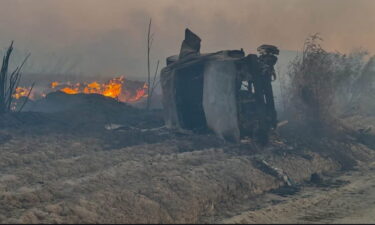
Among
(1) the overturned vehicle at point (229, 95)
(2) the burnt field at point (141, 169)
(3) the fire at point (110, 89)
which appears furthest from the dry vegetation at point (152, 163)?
(3) the fire at point (110, 89)

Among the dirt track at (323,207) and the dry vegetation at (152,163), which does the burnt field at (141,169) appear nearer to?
the dry vegetation at (152,163)

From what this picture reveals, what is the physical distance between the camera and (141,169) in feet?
28.1

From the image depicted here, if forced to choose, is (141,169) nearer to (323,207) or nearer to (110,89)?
(323,207)

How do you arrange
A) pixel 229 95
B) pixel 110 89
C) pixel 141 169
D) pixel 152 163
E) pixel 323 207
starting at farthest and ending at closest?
pixel 110 89
pixel 229 95
pixel 152 163
pixel 141 169
pixel 323 207

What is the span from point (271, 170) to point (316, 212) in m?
2.58

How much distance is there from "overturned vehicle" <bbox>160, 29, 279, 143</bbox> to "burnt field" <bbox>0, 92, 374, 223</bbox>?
0.56m

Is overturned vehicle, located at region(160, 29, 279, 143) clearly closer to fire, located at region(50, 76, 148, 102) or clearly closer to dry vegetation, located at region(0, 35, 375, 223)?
dry vegetation, located at region(0, 35, 375, 223)

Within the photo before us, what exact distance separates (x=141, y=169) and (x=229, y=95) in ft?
14.0

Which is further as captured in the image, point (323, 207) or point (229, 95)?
point (229, 95)

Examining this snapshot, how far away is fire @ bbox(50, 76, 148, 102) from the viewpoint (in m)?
26.6

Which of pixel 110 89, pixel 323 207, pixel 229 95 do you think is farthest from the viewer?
pixel 110 89

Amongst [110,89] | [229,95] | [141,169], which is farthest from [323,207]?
[110,89]

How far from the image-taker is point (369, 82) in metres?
22.9

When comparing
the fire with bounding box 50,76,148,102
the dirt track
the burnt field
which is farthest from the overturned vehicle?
the fire with bounding box 50,76,148,102
